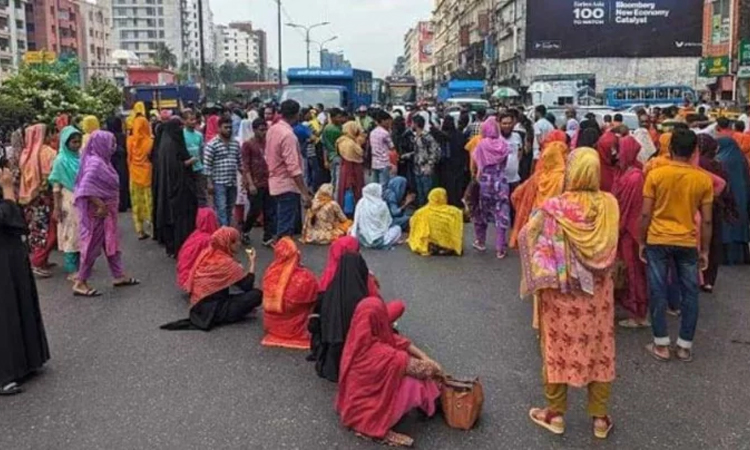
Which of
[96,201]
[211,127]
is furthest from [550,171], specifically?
[211,127]

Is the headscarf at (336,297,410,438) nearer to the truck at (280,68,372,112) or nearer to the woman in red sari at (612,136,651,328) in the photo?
the woman in red sari at (612,136,651,328)

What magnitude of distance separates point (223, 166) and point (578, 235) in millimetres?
6181

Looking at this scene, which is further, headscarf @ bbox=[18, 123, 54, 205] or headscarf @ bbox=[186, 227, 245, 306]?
headscarf @ bbox=[18, 123, 54, 205]

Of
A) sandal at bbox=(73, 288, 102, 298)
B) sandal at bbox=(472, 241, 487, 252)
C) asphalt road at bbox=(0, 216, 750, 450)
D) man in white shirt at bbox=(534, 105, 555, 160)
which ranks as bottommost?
asphalt road at bbox=(0, 216, 750, 450)

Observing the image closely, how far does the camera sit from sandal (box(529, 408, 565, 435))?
4.54 m

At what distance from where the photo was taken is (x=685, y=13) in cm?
5694

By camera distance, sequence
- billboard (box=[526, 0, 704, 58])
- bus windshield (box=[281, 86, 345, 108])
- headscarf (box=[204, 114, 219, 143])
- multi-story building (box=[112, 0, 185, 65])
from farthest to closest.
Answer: multi-story building (box=[112, 0, 185, 65]) → billboard (box=[526, 0, 704, 58]) → bus windshield (box=[281, 86, 345, 108]) → headscarf (box=[204, 114, 219, 143])

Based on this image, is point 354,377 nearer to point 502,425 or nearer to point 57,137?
point 502,425

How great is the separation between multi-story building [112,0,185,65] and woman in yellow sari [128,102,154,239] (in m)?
145

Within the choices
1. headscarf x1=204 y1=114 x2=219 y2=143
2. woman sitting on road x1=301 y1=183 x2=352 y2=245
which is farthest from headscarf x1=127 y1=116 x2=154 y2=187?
woman sitting on road x1=301 y1=183 x2=352 y2=245

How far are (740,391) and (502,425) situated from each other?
1.75 meters

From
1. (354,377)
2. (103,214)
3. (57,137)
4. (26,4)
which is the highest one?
(26,4)

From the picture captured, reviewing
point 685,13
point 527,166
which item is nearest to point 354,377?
point 527,166

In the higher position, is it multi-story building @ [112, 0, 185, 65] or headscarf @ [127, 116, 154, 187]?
multi-story building @ [112, 0, 185, 65]
